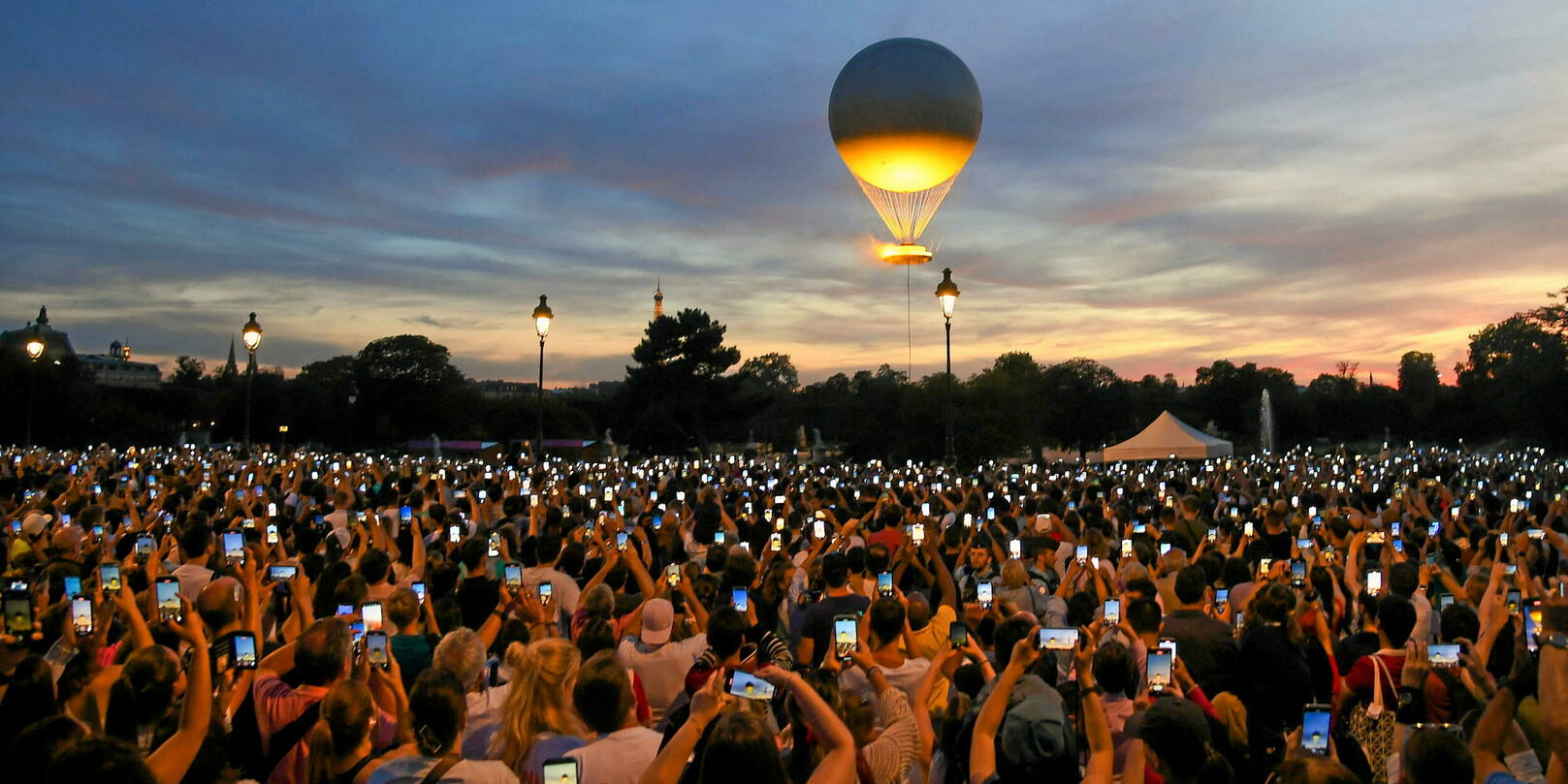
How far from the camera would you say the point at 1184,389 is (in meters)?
112

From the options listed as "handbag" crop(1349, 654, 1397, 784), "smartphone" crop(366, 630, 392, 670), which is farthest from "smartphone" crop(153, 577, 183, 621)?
"handbag" crop(1349, 654, 1397, 784)

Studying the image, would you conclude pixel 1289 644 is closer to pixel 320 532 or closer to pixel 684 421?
pixel 320 532

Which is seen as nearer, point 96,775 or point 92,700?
point 96,775

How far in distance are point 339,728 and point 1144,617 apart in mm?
4194

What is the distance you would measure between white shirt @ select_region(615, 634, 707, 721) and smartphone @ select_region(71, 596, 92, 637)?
2998 millimetres

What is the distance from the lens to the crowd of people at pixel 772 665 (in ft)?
13.9

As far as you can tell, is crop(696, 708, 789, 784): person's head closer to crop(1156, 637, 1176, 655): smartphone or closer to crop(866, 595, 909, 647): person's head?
crop(866, 595, 909, 647): person's head

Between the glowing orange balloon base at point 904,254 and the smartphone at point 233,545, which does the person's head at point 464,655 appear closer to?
the smartphone at point 233,545

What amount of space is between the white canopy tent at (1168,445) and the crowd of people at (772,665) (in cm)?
3442

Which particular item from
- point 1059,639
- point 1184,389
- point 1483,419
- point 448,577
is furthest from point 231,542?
point 1184,389

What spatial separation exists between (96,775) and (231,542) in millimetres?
8198

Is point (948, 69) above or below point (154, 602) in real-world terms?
above

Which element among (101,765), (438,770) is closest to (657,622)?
(438,770)

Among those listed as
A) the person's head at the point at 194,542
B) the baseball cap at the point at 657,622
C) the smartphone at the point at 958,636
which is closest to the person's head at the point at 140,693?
the baseball cap at the point at 657,622
